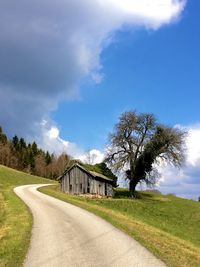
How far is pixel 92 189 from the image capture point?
67000 mm

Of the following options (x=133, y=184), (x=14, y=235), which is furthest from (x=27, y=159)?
(x=14, y=235)

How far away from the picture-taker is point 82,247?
54.4ft

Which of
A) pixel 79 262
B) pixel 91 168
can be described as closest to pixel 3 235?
pixel 79 262

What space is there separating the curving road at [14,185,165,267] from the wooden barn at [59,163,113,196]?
138 ft

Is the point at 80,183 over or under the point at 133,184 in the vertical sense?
under

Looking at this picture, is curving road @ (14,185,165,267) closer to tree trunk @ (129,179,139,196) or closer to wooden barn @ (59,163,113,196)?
wooden barn @ (59,163,113,196)

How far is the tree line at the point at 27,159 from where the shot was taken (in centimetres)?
14079

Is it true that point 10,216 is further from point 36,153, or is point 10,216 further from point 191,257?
point 36,153

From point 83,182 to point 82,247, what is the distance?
5155 cm

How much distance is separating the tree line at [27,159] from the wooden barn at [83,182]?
6740 cm

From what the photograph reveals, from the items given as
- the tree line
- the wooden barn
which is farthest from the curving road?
the tree line

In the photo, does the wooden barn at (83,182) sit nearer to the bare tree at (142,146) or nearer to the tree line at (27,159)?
the bare tree at (142,146)

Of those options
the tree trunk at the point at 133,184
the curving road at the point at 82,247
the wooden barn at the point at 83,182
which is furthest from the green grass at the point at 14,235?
the tree trunk at the point at 133,184

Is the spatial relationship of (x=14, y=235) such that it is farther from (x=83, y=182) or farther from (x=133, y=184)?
(x=133, y=184)
